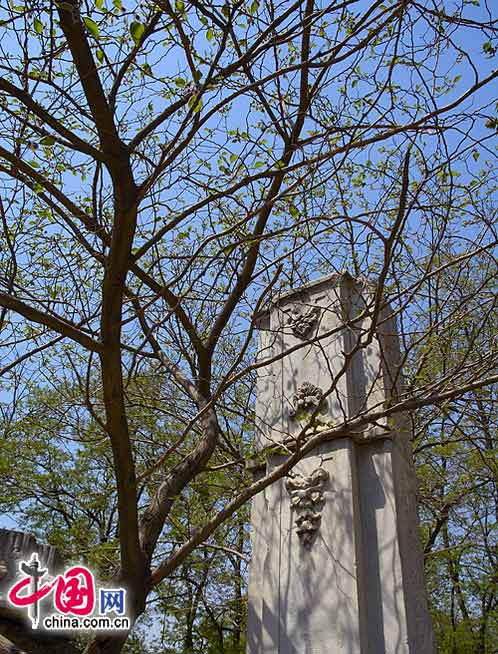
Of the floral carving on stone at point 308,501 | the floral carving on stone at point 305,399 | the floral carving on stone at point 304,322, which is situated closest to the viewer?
the floral carving on stone at point 308,501

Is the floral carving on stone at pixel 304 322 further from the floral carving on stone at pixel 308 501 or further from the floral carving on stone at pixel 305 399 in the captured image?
the floral carving on stone at pixel 308 501

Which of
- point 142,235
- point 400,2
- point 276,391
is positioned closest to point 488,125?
point 400,2

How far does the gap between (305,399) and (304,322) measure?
60cm

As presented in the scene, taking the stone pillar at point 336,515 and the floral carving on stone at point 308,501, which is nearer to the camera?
the stone pillar at point 336,515

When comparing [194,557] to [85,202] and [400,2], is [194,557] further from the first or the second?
[400,2]

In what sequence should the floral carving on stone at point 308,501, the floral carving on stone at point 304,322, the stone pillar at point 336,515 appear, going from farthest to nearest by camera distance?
1. the floral carving on stone at point 304,322
2. the floral carving on stone at point 308,501
3. the stone pillar at point 336,515

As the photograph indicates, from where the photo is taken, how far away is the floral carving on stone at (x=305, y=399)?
13.8 feet

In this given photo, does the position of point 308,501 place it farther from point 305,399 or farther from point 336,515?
point 305,399

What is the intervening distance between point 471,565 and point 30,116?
8600 millimetres

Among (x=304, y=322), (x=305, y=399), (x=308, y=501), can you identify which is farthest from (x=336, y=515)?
(x=304, y=322)

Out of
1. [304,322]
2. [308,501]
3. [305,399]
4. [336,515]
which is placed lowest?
[336,515]

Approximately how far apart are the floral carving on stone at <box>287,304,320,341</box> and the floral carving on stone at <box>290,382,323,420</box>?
385mm

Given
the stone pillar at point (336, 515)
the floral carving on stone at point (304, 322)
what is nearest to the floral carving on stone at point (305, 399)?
the stone pillar at point (336, 515)

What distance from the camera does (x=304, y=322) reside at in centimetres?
456
